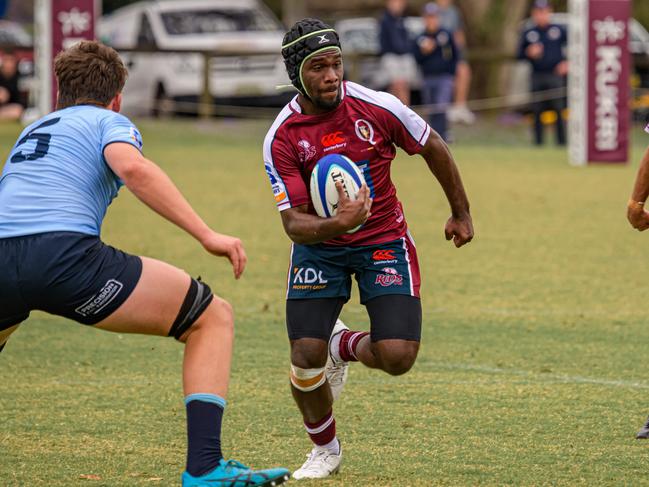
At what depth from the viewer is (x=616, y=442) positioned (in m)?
6.23

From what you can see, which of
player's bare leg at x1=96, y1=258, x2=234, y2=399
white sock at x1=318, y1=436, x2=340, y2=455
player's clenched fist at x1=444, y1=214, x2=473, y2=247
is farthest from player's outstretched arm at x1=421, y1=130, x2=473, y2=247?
player's bare leg at x1=96, y1=258, x2=234, y2=399

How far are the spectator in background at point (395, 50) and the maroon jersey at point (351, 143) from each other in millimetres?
16771

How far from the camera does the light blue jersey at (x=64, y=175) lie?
4.90 m

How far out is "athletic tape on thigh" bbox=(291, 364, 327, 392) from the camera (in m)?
5.87

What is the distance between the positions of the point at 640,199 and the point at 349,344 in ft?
5.26

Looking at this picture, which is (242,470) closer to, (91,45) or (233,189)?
(91,45)

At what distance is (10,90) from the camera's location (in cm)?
2431

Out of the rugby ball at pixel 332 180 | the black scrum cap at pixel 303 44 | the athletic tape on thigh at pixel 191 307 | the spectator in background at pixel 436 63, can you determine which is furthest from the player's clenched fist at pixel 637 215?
the spectator in background at pixel 436 63

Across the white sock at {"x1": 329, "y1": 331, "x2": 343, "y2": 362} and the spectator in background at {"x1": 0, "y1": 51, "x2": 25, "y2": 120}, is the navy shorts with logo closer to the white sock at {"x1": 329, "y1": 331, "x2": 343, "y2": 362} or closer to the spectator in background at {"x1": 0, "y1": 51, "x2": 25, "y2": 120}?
the white sock at {"x1": 329, "y1": 331, "x2": 343, "y2": 362}

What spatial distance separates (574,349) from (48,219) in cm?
449

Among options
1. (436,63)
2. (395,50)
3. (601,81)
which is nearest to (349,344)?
(601,81)

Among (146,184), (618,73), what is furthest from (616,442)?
(618,73)

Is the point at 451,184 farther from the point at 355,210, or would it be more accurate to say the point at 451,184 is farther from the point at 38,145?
the point at 38,145

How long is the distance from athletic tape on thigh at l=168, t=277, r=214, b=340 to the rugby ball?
2.96 feet
